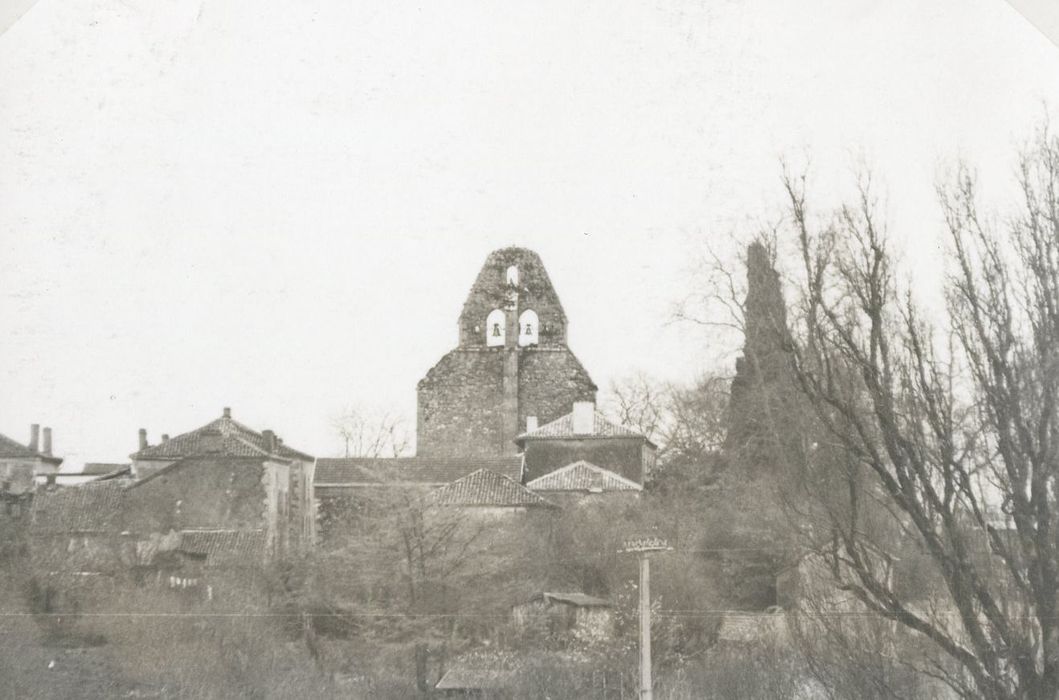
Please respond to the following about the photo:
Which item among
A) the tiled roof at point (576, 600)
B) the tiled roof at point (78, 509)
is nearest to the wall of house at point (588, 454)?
the tiled roof at point (576, 600)

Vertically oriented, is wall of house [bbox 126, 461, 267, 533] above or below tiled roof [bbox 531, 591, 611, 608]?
above

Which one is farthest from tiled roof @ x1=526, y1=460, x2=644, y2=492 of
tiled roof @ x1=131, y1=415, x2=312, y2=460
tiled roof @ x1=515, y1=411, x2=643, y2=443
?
tiled roof @ x1=131, y1=415, x2=312, y2=460

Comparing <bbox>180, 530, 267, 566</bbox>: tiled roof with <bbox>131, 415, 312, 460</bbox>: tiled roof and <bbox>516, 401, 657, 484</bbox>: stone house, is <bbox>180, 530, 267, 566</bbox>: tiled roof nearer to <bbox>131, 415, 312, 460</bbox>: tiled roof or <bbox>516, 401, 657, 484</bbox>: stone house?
<bbox>131, 415, 312, 460</bbox>: tiled roof

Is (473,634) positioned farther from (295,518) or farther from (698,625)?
(295,518)

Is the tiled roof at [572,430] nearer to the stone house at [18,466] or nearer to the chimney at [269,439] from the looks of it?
the chimney at [269,439]

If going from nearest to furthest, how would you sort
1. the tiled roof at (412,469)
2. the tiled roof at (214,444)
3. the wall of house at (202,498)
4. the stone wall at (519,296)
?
the wall of house at (202,498) → the tiled roof at (214,444) → the tiled roof at (412,469) → the stone wall at (519,296)

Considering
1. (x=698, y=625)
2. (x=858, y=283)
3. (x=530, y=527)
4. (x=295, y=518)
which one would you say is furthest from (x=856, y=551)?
(x=295, y=518)
